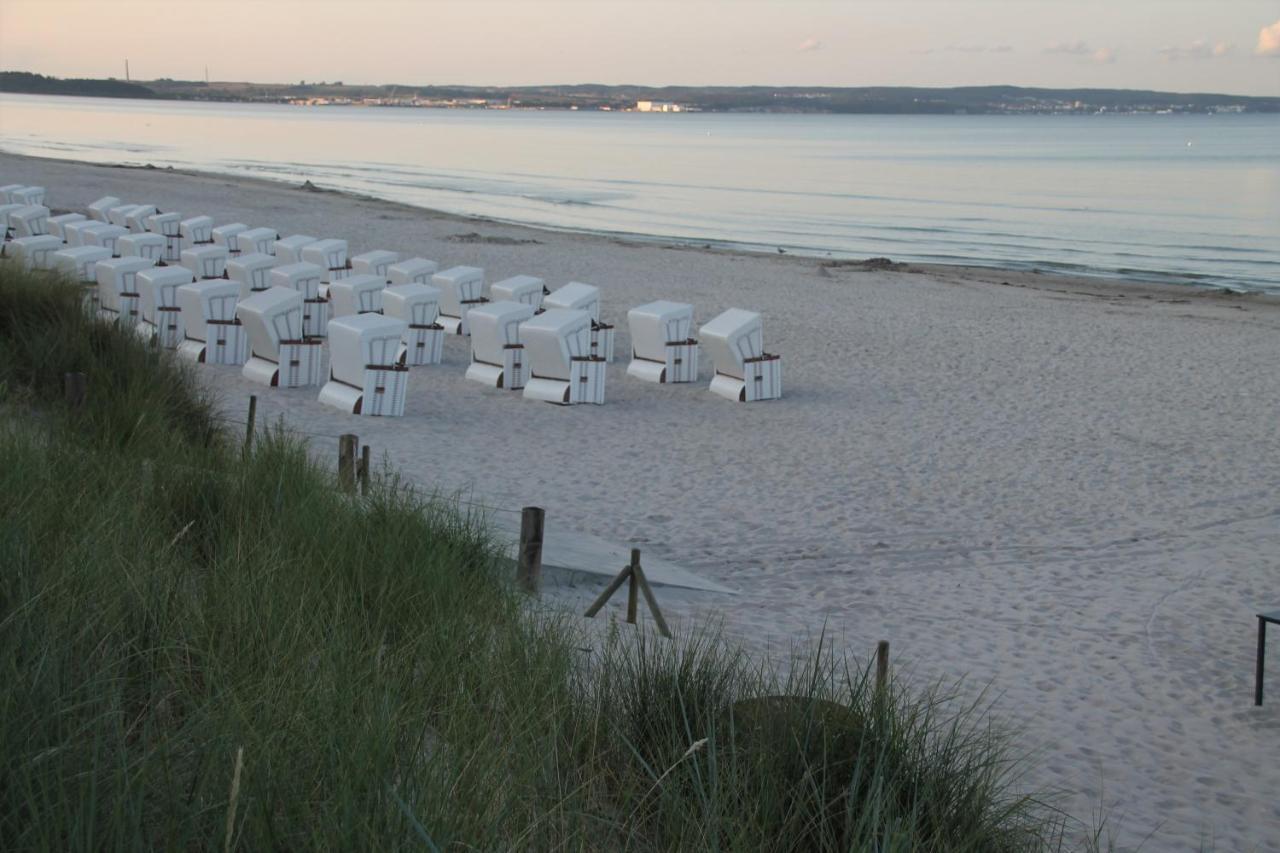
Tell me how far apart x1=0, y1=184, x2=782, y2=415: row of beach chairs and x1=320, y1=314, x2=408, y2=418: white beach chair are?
0.5 inches

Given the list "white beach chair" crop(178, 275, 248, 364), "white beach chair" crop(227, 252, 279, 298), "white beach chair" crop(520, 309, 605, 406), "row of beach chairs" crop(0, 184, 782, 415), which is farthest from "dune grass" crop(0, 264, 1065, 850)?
"white beach chair" crop(227, 252, 279, 298)

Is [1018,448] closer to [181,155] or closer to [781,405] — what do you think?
[781,405]

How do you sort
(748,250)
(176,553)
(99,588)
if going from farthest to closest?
(748,250) < (176,553) < (99,588)

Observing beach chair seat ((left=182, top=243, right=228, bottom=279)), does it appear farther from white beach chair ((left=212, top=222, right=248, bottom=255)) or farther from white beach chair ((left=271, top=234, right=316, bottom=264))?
white beach chair ((left=212, top=222, right=248, bottom=255))

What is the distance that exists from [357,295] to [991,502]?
7.85 metres

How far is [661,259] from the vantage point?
2759 centimetres

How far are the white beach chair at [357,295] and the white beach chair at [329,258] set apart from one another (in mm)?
2381

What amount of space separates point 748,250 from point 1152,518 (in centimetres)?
2457

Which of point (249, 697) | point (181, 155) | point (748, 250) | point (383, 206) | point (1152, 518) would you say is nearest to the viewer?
point (249, 697)

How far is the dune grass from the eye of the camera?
101 inches

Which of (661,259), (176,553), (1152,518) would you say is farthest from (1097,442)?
(661,259)

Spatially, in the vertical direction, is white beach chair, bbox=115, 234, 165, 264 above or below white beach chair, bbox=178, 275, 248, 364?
above

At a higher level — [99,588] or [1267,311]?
[99,588]

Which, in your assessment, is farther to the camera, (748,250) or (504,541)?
(748,250)
